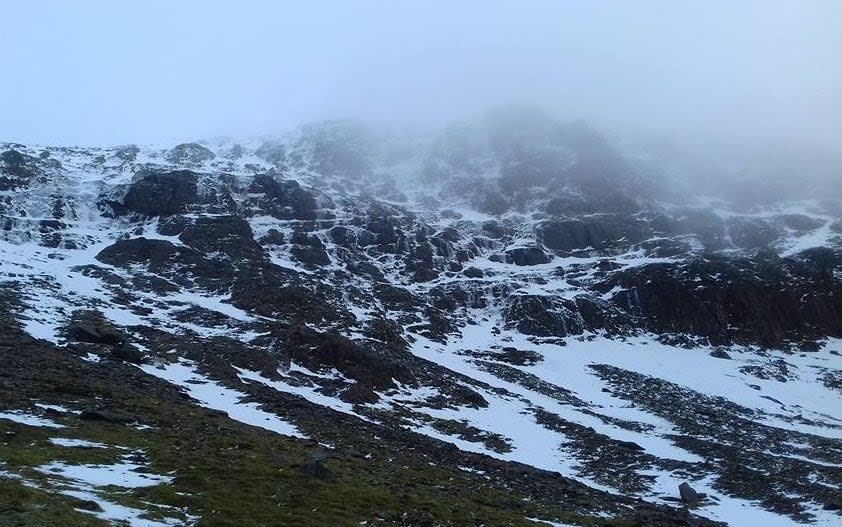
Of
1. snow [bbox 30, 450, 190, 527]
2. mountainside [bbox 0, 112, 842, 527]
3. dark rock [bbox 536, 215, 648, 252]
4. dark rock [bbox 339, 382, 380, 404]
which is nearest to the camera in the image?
snow [bbox 30, 450, 190, 527]

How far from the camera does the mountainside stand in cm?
3112

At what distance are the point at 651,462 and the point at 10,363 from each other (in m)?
53.0

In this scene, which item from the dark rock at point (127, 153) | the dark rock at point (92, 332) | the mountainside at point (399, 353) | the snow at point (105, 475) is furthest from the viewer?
the dark rock at point (127, 153)

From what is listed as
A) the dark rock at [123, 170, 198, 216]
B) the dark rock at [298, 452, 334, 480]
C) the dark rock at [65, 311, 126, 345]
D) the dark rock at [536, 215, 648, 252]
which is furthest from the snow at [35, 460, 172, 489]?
the dark rock at [536, 215, 648, 252]

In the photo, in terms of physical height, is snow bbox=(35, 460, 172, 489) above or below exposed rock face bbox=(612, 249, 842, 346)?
above

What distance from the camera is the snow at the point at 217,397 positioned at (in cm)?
4547

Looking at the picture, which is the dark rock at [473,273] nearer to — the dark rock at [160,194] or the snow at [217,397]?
the dark rock at [160,194]

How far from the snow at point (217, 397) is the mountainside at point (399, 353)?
38cm

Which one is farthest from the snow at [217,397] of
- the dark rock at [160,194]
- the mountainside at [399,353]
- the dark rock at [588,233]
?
the dark rock at [588,233]

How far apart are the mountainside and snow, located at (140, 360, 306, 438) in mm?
378

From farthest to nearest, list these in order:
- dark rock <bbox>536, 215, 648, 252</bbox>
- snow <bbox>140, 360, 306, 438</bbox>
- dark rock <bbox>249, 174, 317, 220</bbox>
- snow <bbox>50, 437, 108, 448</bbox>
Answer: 1. dark rock <bbox>536, 215, 648, 252</bbox>
2. dark rock <bbox>249, 174, 317, 220</bbox>
3. snow <bbox>140, 360, 306, 438</bbox>
4. snow <bbox>50, 437, 108, 448</bbox>

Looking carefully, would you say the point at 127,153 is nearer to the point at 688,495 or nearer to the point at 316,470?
the point at 316,470

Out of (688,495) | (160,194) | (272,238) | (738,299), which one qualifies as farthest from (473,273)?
(688,495)

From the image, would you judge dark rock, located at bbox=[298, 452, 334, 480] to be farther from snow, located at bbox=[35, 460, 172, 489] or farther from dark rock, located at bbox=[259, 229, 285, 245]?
dark rock, located at bbox=[259, 229, 285, 245]
